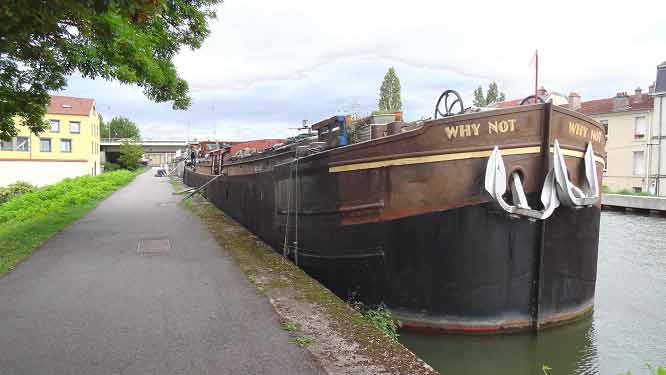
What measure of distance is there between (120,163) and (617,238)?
69.5 meters

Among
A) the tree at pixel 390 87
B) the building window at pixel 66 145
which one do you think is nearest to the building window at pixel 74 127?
the building window at pixel 66 145

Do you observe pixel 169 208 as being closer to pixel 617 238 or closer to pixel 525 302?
pixel 525 302

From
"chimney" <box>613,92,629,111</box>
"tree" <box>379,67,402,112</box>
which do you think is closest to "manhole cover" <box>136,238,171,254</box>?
"chimney" <box>613,92,629,111</box>

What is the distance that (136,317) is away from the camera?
494cm

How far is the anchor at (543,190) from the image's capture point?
19.0 feet

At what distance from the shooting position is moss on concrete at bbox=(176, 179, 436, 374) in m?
3.81

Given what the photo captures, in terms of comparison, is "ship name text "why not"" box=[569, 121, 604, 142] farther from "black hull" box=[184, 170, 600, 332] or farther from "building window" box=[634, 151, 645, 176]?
"building window" box=[634, 151, 645, 176]

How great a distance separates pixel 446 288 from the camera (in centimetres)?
621

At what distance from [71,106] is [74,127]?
4.77 m

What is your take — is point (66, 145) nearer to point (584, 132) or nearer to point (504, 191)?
point (584, 132)

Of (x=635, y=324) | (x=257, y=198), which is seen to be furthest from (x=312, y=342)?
(x=257, y=198)

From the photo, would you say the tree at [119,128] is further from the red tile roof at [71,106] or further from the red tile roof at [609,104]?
the red tile roof at [609,104]

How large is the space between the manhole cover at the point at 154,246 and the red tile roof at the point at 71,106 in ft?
169

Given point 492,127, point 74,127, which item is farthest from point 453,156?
point 74,127
